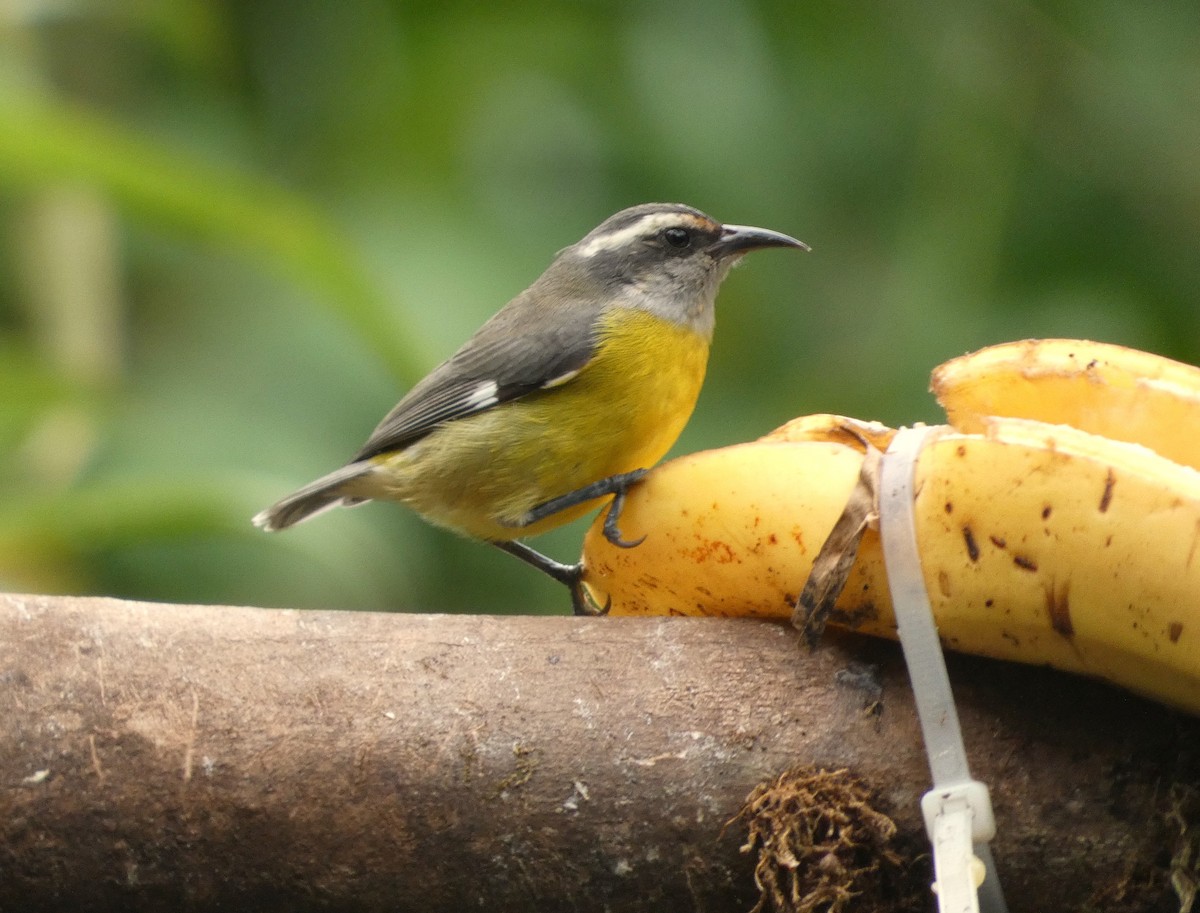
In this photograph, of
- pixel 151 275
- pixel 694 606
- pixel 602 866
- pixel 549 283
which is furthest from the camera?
pixel 151 275

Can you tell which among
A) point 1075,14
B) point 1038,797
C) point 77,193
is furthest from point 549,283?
point 1075,14

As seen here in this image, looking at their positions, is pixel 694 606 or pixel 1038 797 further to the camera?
pixel 694 606

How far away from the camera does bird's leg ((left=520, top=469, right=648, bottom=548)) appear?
272cm

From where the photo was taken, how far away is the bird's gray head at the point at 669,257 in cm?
400

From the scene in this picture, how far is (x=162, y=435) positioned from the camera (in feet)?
16.9

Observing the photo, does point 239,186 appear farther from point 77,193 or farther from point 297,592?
point 297,592

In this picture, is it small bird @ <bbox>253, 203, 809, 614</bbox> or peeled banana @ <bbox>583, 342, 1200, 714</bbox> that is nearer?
peeled banana @ <bbox>583, 342, 1200, 714</bbox>

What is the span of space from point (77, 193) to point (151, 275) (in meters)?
1.18

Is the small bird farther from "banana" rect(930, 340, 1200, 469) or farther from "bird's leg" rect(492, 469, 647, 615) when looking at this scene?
"banana" rect(930, 340, 1200, 469)

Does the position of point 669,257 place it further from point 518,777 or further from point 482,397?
point 518,777

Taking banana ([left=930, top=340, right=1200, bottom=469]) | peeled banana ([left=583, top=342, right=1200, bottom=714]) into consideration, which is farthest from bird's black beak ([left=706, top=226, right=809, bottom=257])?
banana ([left=930, top=340, right=1200, bottom=469])

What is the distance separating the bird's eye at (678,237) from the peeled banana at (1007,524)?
150 centimetres

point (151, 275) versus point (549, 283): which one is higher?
point (549, 283)

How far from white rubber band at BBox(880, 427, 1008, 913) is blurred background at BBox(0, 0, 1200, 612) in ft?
8.54
